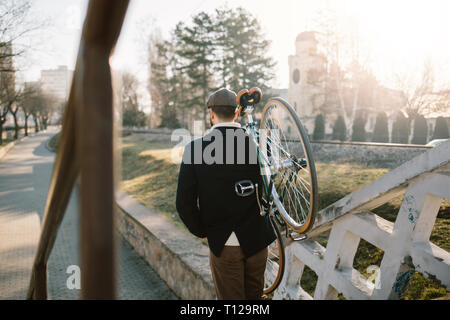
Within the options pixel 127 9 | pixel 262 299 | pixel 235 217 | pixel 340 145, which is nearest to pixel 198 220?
pixel 235 217

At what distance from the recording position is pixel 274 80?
88.4ft

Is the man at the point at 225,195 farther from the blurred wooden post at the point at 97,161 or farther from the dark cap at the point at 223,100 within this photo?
the blurred wooden post at the point at 97,161

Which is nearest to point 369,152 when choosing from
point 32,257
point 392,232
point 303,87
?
point 392,232

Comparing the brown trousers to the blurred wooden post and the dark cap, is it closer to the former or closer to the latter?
the dark cap

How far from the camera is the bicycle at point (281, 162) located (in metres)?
2.34

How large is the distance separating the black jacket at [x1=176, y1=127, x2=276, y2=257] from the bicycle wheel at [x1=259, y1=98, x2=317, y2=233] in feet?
0.92

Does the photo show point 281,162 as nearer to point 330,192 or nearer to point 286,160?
point 286,160

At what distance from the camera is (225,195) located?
234 centimetres

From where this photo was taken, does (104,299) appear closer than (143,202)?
Yes

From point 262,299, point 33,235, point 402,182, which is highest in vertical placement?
point 402,182

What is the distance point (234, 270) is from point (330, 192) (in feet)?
17.2

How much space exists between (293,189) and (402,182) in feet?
2.67

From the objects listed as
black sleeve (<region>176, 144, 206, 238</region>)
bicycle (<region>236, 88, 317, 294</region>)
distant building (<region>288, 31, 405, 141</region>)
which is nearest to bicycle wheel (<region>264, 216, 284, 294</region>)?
bicycle (<region>236, 88, 317, 294</region>)

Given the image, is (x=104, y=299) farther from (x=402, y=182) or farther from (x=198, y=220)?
(x=402, y=182)
